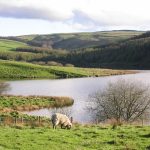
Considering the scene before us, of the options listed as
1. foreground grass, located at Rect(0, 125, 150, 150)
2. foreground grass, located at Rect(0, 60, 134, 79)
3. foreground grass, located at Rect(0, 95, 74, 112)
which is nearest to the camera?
foreground grass, located at Rect(0, 125, 150, 150)

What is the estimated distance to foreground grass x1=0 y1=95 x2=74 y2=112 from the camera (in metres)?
73.8

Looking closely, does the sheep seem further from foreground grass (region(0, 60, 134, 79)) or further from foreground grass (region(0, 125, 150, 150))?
foreground grass (region(0, 60, 134, 79))

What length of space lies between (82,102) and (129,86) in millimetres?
22141

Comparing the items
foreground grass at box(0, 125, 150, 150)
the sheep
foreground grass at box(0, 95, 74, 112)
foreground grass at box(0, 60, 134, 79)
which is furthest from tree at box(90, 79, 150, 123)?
foreground grass at box(0, 60, 134, 79)

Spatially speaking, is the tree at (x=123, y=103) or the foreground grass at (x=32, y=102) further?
the foreground grass at (x=32, y=102)

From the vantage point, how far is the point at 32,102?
79.7 m

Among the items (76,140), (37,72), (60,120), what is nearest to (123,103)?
(60,120)

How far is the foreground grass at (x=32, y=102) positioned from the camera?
73.8m

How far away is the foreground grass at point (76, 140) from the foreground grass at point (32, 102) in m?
47.2

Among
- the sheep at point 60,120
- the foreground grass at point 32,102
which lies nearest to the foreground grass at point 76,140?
the sheep at point 60,120

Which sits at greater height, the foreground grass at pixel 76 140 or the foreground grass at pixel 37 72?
the foreground grass at pixel 37 72

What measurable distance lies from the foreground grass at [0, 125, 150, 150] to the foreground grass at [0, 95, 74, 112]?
155ft

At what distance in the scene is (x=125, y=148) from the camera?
20.5 metres

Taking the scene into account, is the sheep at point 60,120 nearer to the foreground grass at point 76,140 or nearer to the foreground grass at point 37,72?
the foreground grass at point 76,140
